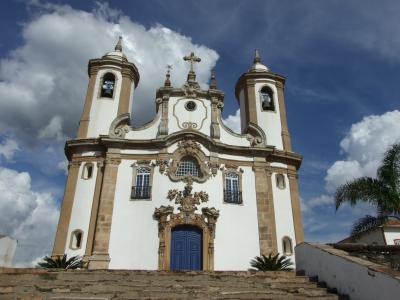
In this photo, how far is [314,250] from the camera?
395 inches

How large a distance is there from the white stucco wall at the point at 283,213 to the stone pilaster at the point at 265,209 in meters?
0.29

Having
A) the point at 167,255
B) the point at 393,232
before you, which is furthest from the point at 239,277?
the point at 393,232

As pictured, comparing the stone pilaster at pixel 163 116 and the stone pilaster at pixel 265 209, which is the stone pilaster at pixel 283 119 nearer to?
the stone pilaster at pixel 265 209

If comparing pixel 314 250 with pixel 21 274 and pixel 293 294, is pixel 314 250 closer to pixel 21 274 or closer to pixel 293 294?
pixel 293 294

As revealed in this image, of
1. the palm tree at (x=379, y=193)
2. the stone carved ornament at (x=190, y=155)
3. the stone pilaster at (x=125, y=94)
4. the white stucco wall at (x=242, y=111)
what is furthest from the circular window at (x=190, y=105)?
the palm tree at (x=379, y=193)

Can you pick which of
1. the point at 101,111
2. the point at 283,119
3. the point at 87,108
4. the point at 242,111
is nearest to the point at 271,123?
the point at 283,119

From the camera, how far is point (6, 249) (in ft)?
45.1

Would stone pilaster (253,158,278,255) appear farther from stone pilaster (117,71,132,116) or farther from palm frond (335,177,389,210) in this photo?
stone pilaster (117,71,132,116)

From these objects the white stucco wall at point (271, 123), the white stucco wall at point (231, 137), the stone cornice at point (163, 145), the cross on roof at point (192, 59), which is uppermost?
the cross on roof at point (192, 59)

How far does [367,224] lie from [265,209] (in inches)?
172

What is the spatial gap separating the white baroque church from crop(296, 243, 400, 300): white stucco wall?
19.7ft

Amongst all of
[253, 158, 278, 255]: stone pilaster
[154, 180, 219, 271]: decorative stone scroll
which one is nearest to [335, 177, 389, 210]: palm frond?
[253, 158, 278, 255]: stone pilaster

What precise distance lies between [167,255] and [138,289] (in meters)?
7.22

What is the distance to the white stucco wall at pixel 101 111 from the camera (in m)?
18.9
